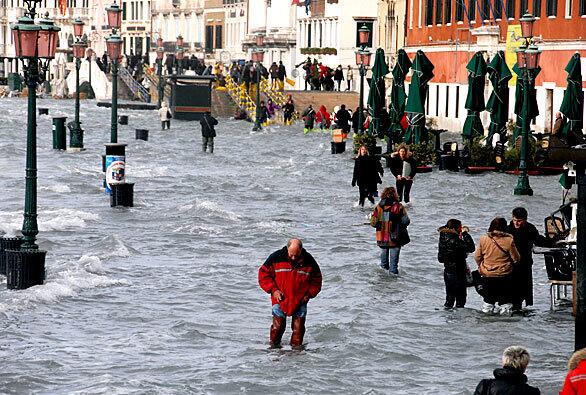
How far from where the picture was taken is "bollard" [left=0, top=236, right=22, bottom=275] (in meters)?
23.4

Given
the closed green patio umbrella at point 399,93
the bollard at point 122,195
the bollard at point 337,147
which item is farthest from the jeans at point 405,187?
the bollard at point 337,147

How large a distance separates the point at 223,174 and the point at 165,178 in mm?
2464

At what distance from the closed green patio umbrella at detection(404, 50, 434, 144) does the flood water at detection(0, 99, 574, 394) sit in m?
2.28

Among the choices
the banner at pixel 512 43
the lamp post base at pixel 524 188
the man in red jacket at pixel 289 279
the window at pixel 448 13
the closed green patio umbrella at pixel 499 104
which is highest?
the window at pixel 448 13

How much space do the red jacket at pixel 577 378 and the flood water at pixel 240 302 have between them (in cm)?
438

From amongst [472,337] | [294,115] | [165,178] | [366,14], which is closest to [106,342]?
[472,337]

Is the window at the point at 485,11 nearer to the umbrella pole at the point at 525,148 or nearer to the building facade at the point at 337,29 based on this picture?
the umbrella pole at the point at 525,148

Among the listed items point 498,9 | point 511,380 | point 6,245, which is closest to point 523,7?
point 498,9

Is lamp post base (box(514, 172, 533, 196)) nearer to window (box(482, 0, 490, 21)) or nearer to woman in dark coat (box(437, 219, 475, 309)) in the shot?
woman in dark coat (box(437, 219, 475, 309))

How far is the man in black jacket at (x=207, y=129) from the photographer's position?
178ft

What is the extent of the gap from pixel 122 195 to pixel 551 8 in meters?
21.9

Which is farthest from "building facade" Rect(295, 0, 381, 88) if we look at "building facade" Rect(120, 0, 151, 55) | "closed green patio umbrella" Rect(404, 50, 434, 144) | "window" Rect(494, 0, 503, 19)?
"building facade" Rect(120, 0, 151, 55)

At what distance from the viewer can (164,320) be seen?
20.9 m

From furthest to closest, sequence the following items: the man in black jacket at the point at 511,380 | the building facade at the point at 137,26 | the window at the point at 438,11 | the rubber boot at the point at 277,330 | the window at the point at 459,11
Result: the building facade at the point at 137,26
the window at the point at 438,11
the window at the point at 459,11
the rubber boot at the point at 277,330
the man in black jacket at the point at 511,380
